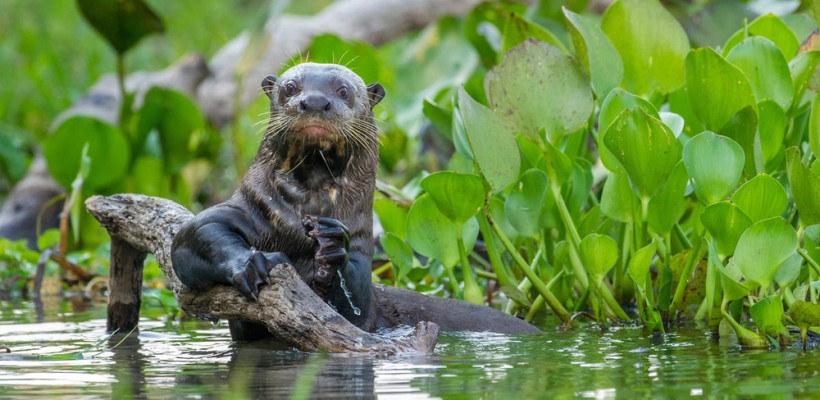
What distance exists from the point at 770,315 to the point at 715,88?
96cm

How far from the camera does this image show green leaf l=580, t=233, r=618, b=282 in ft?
14.1

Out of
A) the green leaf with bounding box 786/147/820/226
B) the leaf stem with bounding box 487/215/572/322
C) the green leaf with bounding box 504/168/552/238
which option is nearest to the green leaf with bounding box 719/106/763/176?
the green leaf with bounding box 786/147/820/226

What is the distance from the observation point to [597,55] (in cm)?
484

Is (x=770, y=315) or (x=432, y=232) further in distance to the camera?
(x=432, y=232)

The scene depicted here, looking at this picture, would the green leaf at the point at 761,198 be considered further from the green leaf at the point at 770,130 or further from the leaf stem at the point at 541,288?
the leaf stem at the point at 541,288

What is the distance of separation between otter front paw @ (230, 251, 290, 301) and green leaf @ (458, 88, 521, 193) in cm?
107

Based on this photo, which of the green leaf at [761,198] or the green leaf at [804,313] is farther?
the green leaf at [761,198]

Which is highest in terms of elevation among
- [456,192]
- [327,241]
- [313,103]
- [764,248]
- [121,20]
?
[121,20]

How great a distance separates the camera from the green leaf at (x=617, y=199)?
4582 millimetres

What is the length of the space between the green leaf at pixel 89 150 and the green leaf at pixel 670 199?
13.3 feet

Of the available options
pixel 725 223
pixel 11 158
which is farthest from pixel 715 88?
pixel 11 158

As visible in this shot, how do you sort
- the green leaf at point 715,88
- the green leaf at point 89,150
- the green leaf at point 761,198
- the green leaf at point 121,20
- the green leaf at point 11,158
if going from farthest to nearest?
the green leaf at point 11,158
the green leaf at point 121,20
the green leaf at point 89,150
the green leaf at point 715,88
the green leaf at point 761,198

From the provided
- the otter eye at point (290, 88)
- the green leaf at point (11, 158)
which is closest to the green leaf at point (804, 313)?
the otter eye at point (290, 88)

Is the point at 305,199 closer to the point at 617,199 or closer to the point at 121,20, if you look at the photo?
the point at 617,199
